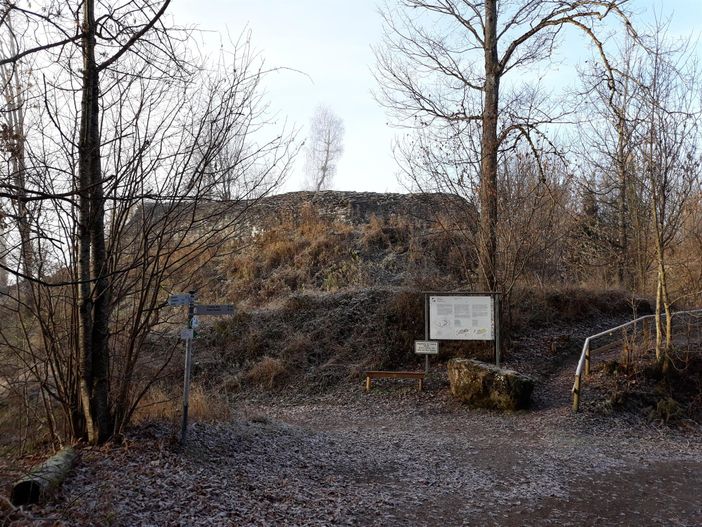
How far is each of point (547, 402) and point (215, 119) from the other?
748 cm

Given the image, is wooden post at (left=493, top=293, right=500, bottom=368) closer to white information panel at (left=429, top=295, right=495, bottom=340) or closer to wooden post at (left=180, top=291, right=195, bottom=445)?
white information panel at (left=429, top=295, right=495, bottom=340)

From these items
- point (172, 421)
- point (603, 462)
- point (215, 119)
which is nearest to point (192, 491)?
point (172, 421)

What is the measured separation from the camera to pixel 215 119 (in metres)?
6.59

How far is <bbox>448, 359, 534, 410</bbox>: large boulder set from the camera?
10.1 meters

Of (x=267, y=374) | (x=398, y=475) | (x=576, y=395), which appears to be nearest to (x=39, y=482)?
(x=398, y=475)

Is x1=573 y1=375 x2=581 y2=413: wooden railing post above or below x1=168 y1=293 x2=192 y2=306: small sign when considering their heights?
below

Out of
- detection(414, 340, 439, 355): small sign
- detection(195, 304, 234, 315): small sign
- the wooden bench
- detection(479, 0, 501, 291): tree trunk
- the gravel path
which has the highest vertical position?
detection(479, 0, 501, 291): tree trunk

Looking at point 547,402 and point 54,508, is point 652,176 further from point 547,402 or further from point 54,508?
point 54,508

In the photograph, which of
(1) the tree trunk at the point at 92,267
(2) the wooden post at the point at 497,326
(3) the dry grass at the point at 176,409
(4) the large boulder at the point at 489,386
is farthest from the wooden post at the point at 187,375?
(2) the wooden post at the point at 497,326

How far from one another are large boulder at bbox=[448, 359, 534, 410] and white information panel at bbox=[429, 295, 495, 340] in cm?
107

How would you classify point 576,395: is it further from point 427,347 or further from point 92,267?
point 92,267

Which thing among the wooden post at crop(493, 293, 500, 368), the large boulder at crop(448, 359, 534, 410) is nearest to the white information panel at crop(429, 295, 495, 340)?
the wooden post at crop(493, 293, 500, 368)

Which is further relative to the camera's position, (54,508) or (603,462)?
(603,462)

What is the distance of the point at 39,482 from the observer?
4.52 metres
